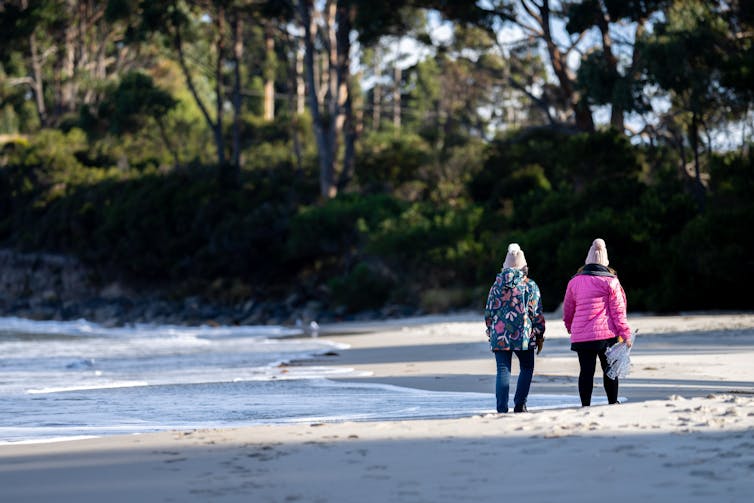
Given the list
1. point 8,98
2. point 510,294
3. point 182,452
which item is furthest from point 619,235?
point 8,98

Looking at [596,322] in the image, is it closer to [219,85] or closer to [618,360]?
[618,360]

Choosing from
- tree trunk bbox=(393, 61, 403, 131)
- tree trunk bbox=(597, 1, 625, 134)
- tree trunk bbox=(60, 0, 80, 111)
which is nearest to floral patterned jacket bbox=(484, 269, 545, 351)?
tree trunk bbox=(597, 1, 625, 134)

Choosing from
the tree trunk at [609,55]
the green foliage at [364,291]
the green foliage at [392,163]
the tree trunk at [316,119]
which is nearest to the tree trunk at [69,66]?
the tree trunk at [316,119]

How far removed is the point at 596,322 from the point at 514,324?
637mm

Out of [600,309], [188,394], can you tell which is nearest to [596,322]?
[600,309]

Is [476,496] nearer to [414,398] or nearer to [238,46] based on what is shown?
[414,398]

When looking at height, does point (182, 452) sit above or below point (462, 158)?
below

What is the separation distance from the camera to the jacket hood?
845 centimetres

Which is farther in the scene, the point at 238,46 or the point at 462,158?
the point at 238,46

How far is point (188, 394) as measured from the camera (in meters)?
11.3

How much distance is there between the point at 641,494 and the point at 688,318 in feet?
56.1

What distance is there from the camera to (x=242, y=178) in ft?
142

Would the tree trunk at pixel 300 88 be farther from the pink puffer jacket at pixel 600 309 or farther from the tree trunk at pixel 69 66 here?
the pink puffer jacket at pixel 600 309

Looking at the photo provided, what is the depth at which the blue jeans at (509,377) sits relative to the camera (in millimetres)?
8359
